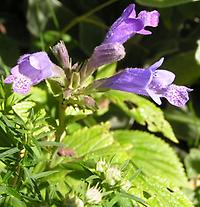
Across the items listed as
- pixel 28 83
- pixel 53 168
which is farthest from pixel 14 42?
pixel 28 83

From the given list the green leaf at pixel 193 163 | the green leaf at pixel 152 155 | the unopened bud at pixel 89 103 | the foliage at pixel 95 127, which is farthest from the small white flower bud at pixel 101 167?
the green leaf at pixel 193 163

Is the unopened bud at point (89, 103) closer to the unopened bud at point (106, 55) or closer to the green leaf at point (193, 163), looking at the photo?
the unopened bud at point (106, 55)

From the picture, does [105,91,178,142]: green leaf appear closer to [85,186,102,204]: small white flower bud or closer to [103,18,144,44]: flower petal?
[103,18,144,44]: flower petal

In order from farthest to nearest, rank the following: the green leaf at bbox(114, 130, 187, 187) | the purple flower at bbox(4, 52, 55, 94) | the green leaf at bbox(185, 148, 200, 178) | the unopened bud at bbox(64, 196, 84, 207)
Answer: the green leaf at bbox(185, 148, 200, 178) → the green leaf at bbox(114, 130, 187, 187) → the purple flower at bbox(4, 52, 55, 94) → the unopened bud at bbox(64, 196, 84, 207)

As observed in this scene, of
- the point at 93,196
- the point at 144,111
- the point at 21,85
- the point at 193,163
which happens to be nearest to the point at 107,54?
the point at 21,85

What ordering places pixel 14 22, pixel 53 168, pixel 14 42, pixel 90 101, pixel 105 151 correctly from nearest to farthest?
pixel 90 101 → pixel 53 168 → pixel 105 151 → pixel 14 42 → pixel 14 22

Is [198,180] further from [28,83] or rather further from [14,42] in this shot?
[28,83]

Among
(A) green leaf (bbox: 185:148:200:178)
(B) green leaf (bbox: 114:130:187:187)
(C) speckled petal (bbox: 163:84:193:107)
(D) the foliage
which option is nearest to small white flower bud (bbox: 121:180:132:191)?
(D) the foliage
